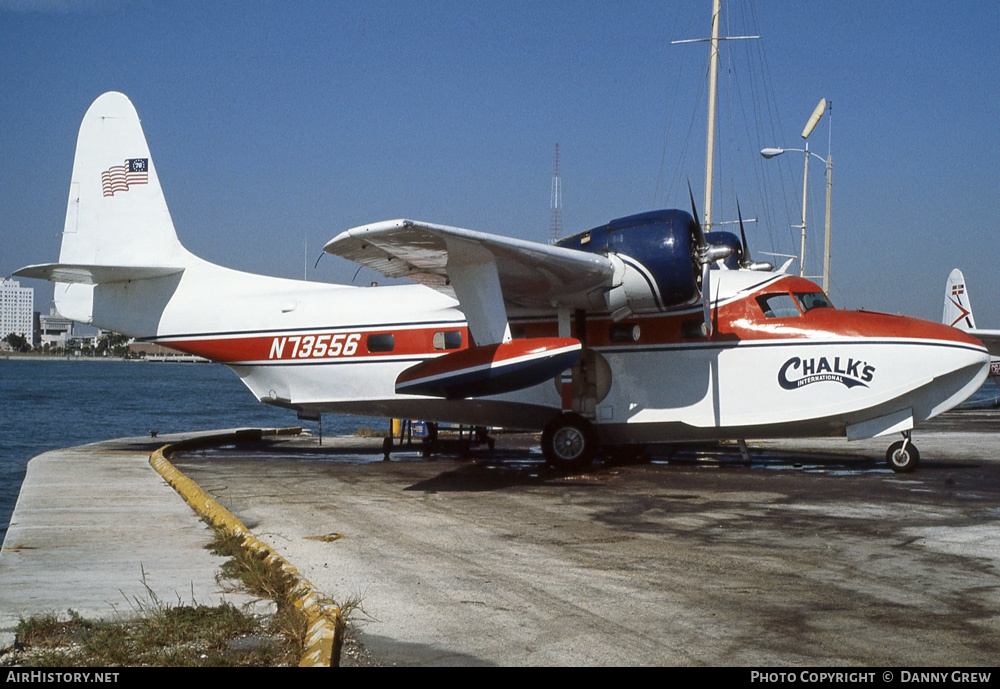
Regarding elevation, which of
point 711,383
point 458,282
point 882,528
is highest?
point 458,282

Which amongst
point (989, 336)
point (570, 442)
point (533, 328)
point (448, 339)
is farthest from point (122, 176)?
point (989, 336)

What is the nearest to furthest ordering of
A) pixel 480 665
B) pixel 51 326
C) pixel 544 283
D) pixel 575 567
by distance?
pixel 480 665, pixel 575 567, pixel 544 283, pixel 51 326

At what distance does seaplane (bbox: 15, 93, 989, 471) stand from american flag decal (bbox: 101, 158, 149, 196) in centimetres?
4

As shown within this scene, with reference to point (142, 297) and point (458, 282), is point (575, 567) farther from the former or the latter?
point (142, 297)

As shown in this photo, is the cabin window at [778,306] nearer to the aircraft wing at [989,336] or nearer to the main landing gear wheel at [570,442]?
the main landing gear wheel at [570,442]

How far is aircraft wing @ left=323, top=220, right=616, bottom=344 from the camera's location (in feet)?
34.6

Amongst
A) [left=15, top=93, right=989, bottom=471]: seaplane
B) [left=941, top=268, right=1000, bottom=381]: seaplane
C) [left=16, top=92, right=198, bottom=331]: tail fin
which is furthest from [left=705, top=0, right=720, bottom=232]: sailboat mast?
[left=941, top=268, right=1000, bottom=381]: seaplane

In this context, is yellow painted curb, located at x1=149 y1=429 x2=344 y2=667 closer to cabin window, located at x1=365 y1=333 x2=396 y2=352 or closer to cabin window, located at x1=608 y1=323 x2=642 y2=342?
cabin window, located at x1=365 y1=333 x2=396 y2=352

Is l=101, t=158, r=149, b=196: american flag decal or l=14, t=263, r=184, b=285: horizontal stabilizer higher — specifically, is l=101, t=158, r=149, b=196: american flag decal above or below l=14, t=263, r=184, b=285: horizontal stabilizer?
above

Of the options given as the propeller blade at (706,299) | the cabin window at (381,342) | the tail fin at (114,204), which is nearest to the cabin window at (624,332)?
the propeller blade at (706,299)

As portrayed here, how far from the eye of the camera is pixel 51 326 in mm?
198500
